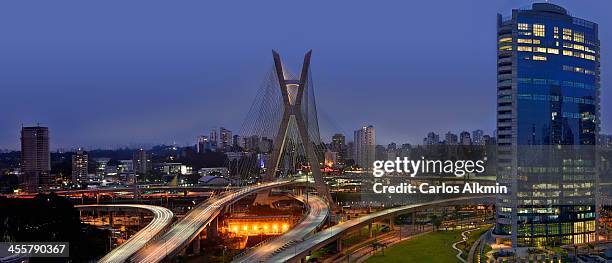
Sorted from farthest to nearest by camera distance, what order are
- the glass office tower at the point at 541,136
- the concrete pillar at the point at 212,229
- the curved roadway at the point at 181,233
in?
the concrete pillar at the point at 212,229, the glass office tower at the point at 541,136, the curved roadway at the point at 181,233

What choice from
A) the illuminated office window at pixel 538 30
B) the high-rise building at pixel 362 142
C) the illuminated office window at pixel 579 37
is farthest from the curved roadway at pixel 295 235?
the high-rise building at pixel 362 142

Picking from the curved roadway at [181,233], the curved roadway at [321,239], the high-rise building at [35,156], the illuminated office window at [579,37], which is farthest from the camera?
the high-rise building at [35,156]

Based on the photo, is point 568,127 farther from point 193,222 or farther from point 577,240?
point 193,222

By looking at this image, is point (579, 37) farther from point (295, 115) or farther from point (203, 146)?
point (203, 146)

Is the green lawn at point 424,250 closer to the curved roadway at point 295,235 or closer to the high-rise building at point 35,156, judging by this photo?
the curved roadway at point 295,235

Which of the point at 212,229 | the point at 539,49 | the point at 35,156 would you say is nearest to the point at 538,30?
the point at 539,49

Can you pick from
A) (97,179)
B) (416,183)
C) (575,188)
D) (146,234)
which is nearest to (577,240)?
(575,188)
